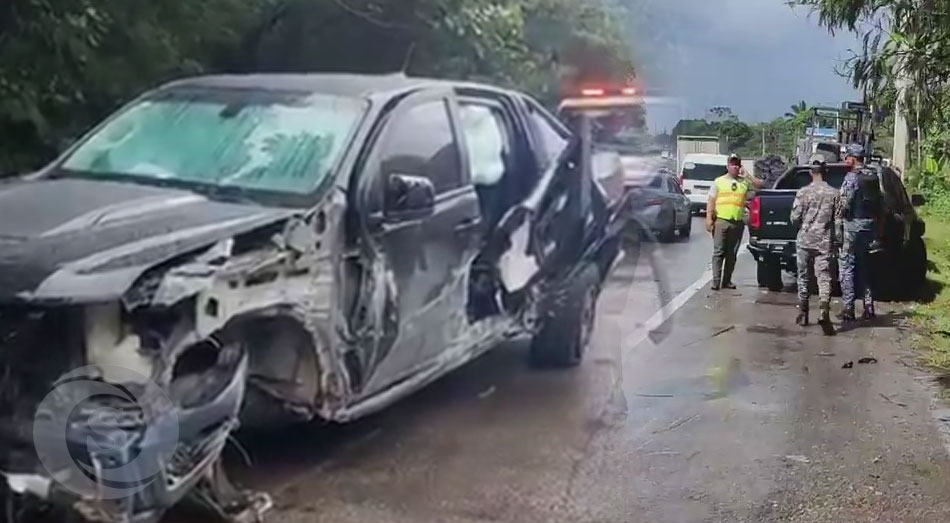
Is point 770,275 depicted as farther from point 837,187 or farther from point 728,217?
point 728,217

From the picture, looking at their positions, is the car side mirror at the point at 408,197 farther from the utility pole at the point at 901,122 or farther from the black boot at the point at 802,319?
the utility pole at the point at 901,122

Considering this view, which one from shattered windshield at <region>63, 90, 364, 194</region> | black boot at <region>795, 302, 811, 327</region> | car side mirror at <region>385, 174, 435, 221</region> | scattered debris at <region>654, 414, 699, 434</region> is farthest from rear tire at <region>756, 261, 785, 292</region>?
shattered windshield at <region>63, 90, 364, 194</region>

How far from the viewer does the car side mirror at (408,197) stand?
2.41 m

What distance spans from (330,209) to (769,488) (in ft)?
5.42

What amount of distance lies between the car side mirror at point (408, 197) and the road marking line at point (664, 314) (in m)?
0.68

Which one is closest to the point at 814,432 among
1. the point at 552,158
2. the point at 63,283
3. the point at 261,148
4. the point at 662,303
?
the point at 662,303

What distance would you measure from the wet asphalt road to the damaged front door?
0.14m

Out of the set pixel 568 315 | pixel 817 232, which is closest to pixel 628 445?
pixel 568 315

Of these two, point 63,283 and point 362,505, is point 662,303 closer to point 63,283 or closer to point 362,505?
point 362,505

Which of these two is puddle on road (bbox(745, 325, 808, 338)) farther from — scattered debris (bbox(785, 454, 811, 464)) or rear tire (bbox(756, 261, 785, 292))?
scattered debris (bbox(785, 454, 811, 464))

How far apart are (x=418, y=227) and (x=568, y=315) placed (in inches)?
19.2

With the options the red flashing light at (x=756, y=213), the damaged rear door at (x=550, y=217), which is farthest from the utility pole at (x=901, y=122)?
the damaged rear door at (x=550, y=217)

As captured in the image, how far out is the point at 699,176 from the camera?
3514mm

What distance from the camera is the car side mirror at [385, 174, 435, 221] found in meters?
2.41
